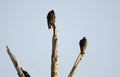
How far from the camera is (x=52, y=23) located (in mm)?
8555

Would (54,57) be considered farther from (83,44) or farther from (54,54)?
(83,44)

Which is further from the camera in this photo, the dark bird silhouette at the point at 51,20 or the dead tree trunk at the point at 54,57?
the dark bird silhouette at the point at 51,20

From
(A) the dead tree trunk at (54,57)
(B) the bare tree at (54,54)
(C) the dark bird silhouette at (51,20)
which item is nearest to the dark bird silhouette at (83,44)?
(B) the bare tree at (54,54)

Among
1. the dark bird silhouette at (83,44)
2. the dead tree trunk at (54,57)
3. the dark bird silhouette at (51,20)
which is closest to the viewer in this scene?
the dead tree trunk at (54,57)

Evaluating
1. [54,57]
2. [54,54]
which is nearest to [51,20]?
[54,54]

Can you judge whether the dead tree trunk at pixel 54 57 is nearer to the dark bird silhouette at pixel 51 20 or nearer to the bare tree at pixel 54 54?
the bare tree at pixel 54 54

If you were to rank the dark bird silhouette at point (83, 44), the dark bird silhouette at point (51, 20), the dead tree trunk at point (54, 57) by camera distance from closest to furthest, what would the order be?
the dead tree trunk at point (54, 57) < the dark bird silhouette at point (83, 44) < the dark bird silhouette at point (51, 20)

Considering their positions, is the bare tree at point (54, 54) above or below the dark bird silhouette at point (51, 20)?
below

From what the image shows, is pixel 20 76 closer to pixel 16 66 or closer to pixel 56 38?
pixel 16 66

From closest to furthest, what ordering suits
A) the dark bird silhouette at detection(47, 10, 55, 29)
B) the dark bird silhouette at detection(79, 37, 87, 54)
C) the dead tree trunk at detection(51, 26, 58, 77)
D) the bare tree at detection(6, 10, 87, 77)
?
the bare tree at detection(6, 10, 87, 77) < the dead tree trunk at detection(51, 26, 58, 77) < the dark bird silhouette at detection(79, 37, 87, 54) < the dark bird silhouette at detection(47, 10, 55, 29)

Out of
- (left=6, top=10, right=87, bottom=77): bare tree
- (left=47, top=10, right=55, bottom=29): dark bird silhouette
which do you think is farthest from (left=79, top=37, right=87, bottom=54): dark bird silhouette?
(left=47, top=10, right=55, bottom=29): dark bird silhouette

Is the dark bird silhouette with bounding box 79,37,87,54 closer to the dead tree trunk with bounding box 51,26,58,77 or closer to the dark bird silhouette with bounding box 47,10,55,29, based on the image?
the dead tree trunk with bounding box 51,26,58,77

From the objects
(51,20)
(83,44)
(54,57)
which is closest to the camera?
(54,57)

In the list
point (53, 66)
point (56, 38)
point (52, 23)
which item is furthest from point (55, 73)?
point (52, 23)
